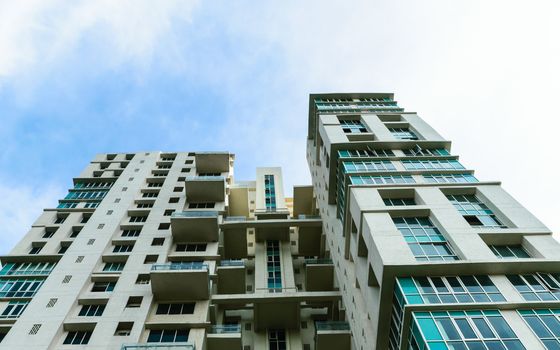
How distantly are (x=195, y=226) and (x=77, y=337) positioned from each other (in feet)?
45.1

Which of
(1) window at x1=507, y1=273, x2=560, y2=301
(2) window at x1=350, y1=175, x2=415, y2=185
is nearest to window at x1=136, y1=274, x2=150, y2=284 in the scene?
(2) window at x1=350, y1=175, x2=415, y2=185

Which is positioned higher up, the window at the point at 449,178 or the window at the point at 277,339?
the window at the point at 449,178

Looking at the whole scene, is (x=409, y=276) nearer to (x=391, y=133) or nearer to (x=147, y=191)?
(x=391, y=133)

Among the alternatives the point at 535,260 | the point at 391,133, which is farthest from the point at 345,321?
the point at 391,133

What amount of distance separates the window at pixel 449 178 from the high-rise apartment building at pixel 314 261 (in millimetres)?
141

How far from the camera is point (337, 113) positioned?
46.0 meters

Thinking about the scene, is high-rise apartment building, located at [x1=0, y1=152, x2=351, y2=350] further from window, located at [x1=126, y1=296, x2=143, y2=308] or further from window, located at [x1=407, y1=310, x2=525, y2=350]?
window, located at [x1=407, y1=310, x2=525, y2=350]

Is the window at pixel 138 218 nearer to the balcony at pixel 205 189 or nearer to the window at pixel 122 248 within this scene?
the window at pixel 122 248

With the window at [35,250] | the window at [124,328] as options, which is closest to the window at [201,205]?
the window at [35,250]

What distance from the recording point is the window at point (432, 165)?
33906 mm

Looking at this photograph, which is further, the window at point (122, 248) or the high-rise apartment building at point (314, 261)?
A: the window at point (122, 248)

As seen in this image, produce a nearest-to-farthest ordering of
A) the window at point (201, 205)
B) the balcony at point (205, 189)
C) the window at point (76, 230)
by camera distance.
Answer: the window at point (76, 230) → the balcony at point (205, 189) → the window at point (201, 205)

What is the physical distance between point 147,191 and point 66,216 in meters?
8.92

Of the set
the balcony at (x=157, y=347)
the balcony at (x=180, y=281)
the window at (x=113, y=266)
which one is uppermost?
the window at (x=113, y=266)
